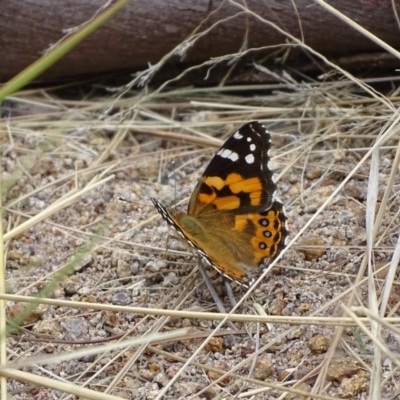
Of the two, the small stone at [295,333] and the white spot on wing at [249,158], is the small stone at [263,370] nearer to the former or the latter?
the small stone at [295,333]

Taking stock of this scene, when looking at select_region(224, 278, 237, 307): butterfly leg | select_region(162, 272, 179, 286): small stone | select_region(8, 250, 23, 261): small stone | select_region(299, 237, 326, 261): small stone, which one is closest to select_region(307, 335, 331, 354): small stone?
select_region(224, 278, 237, 307): butterfly leg

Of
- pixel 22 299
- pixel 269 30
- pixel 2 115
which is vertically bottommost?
pixel 22 299

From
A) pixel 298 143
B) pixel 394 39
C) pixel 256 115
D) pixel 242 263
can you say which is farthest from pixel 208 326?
pixel 394 39

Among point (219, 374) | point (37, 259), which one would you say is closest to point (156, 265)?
point (37, 259)

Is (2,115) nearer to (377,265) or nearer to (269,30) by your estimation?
(269,30)

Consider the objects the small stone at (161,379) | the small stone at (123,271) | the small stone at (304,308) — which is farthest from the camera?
the small stone at (123,271)

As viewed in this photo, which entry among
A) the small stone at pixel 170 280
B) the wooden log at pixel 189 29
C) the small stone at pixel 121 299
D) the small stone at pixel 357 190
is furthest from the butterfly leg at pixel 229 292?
the wooden log at pixel 189 29

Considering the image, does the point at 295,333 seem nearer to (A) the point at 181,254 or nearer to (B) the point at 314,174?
(A) the point at 181,254
